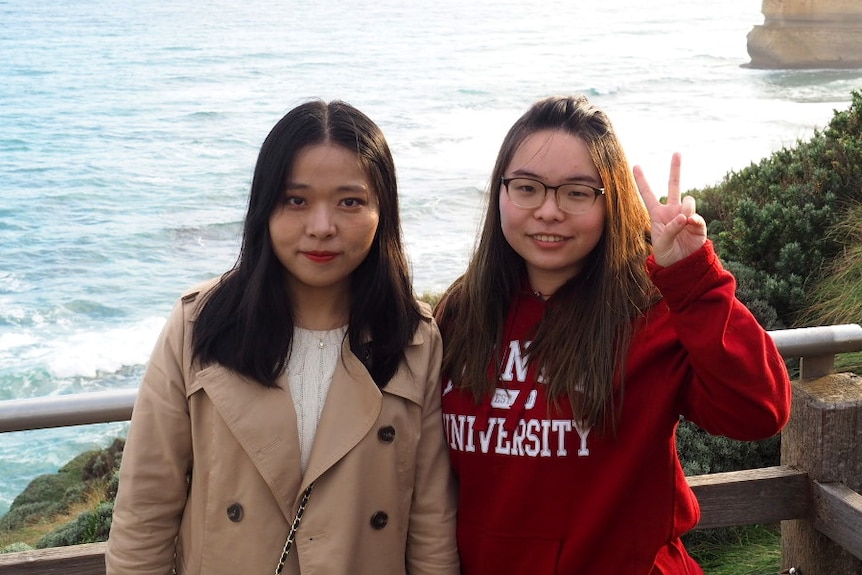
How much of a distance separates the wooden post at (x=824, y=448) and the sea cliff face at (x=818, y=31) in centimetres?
4715

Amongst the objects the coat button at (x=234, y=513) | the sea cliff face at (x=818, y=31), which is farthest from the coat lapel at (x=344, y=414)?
the sea cliff face at (x=818, y=31)

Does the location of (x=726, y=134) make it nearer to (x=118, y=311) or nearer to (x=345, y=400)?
(x=118, y=311)

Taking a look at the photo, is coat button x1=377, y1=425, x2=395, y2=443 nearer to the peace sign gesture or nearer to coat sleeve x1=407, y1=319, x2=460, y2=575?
coat sleeve x1=407, y1=319, x2=460, y2=575

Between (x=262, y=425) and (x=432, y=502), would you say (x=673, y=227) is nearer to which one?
(x=432, y=502)

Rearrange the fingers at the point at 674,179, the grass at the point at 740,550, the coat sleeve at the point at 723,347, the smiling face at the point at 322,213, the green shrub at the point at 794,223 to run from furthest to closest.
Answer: the green shrub at the point at 794,223
the grass at the point at 740,550
the smiling face at the point at 322,213
the fingers at the point at 674,179
the coat sleeve at the point at 723,347

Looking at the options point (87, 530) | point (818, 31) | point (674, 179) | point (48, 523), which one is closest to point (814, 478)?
point (674, 179)

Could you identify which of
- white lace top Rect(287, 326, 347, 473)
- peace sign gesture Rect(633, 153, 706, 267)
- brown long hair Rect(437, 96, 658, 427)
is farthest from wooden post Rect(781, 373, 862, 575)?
white lace top Rect(287, 326, 347, 473)

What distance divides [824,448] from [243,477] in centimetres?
156

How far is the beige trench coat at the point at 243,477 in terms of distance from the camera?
199 cm

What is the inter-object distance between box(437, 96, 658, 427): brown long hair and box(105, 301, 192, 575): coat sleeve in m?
0.61

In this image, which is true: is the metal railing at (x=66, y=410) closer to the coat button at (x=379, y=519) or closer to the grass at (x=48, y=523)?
the coat button at (x=379, y=519)

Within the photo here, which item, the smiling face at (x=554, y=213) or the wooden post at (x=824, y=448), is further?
the wooden post at (x=824, y=448)

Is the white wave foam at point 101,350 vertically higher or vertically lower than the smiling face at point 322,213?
lower

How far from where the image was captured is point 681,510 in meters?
2.10
